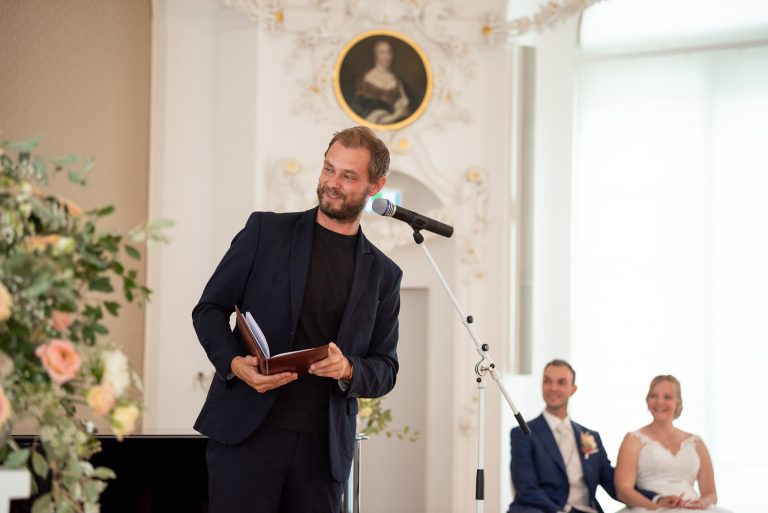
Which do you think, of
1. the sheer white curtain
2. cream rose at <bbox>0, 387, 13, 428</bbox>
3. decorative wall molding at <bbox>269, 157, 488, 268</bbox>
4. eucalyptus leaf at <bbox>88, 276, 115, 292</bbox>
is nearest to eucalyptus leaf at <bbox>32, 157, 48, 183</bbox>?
eucalyptus leaf at <bbox>88, 276, 115, 292</bbox>

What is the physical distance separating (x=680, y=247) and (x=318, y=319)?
562cm

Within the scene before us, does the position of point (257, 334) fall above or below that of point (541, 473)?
above

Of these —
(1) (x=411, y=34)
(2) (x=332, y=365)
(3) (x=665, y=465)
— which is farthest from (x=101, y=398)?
(1) (x=411, y=34)

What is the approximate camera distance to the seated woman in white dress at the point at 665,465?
560 centimetres

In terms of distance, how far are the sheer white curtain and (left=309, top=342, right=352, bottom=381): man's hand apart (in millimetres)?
5635

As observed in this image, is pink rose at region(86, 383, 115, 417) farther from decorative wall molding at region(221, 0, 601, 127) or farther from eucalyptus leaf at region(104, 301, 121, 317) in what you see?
decorative wall molding at region(221, 0, 601, 127)

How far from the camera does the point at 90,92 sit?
7.71 meters

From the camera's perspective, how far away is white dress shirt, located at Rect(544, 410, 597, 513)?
556cm

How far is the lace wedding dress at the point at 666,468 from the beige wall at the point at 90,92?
13.3 ft

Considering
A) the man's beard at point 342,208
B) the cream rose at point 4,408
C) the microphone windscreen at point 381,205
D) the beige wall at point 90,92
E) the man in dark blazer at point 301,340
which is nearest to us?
the cream rose at point 4,408

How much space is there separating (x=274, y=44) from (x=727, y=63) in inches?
147

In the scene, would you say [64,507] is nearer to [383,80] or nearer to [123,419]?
[123,419]

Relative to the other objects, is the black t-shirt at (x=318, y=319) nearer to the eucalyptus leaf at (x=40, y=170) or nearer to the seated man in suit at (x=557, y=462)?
the eucalyptus leaf at (x=40, y=170)

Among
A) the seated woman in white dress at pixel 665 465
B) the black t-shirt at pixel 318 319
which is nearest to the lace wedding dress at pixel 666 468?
the seated woman in white dress at pixel 665 465
